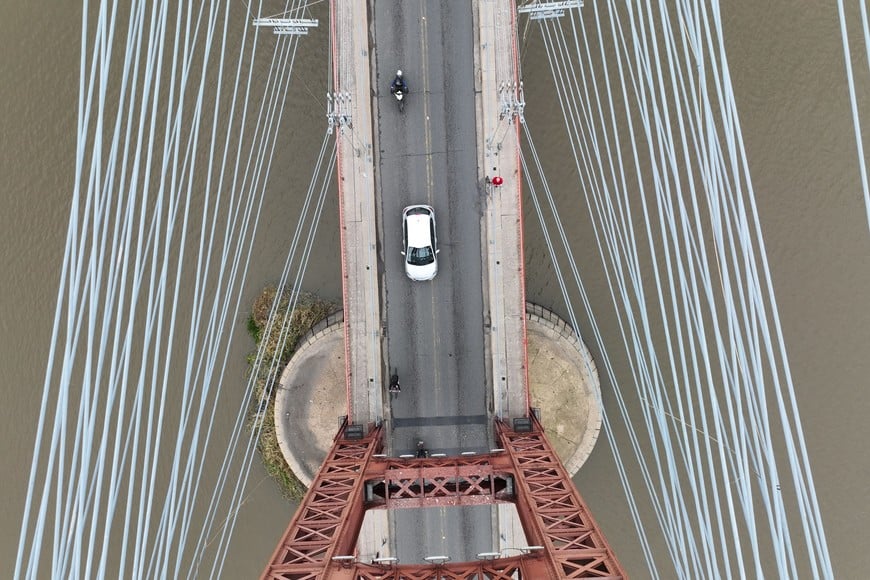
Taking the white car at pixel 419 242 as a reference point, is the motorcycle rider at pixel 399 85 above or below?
above

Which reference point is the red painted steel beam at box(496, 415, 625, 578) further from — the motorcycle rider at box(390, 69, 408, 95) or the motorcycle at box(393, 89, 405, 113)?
the motorcycle rider at box(390, 69, 408, 95)

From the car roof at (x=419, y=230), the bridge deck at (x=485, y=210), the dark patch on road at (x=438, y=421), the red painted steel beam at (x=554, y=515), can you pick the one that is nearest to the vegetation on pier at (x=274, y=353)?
the bridge deck at (x=485, y=210)

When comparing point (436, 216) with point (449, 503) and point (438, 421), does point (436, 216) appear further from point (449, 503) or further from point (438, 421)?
point (449, 503)

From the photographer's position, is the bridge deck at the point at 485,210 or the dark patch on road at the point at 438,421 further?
the dark patch on road at the point at 438,421

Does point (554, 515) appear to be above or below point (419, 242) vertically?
below

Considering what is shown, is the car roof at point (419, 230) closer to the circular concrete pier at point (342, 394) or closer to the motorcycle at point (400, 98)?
the motorcycle at point (400, 98)

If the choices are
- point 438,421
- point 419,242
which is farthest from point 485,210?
point 438,421

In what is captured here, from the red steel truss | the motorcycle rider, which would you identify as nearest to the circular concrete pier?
the red steel truss

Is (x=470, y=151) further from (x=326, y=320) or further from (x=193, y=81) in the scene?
(x=193, y=81)
